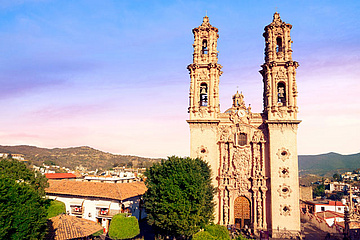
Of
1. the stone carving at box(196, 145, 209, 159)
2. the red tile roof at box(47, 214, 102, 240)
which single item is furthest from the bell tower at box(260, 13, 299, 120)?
the red tile roof at box(47, 214, 102, 240)

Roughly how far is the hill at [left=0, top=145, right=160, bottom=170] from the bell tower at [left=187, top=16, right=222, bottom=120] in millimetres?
71091

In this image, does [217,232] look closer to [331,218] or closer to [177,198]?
[177,198]

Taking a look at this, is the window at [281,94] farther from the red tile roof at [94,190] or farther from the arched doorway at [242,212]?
the red tile roof at [94,190]

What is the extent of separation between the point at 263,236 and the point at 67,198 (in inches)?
871

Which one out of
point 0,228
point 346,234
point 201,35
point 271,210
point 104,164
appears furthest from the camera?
point 104,164

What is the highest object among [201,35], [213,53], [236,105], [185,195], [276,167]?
[201,35]

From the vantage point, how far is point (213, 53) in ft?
107

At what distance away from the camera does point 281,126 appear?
2978 centimetres

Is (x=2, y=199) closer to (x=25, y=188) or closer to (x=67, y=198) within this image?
(x=25, y=188)

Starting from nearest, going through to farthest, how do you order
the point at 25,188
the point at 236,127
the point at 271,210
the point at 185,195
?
the point at 25,188 < the point at 185,195 < the point at 271,210 < the point at 236,127

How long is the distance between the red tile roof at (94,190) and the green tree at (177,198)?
9.30 metres

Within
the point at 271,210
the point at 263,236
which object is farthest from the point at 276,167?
the point at 263,236

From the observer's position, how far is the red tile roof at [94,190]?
32750 mm

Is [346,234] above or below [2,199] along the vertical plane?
below
